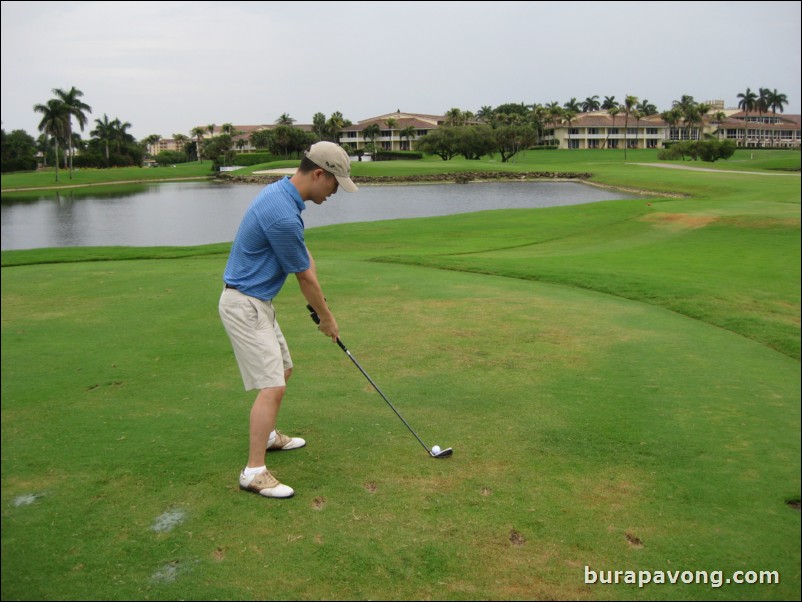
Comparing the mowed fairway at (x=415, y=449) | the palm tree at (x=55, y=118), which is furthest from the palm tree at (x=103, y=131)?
the mowed fairway at (x=415, y=449)

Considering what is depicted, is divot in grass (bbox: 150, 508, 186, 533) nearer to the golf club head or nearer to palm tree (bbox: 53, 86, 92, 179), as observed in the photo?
the golf club head

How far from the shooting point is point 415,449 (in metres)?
5.10

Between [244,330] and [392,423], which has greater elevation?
[244,330]

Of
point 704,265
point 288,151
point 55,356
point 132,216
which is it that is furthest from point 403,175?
point 55,356

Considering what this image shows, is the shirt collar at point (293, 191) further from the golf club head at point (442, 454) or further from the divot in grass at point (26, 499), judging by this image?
the divot in grass at point (26, 499)

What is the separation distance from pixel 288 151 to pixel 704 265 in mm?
55904

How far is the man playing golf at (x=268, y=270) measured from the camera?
4617mm

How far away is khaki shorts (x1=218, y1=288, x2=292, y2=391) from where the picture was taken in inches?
188

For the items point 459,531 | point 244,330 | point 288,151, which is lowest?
point 459,531

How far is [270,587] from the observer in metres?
3.39

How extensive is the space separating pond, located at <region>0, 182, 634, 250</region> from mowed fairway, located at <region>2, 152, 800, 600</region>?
22979 mm

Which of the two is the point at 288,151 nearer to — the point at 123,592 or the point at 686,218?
the point at 686,218

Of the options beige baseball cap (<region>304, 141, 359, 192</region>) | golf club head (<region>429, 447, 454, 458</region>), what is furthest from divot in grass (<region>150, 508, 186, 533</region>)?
beige baseball cap (<region>304, 141, 359, 192</region>)

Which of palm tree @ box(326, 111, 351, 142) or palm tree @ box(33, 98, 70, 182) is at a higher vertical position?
palm tree @ box(33, 98, 70, 182)
